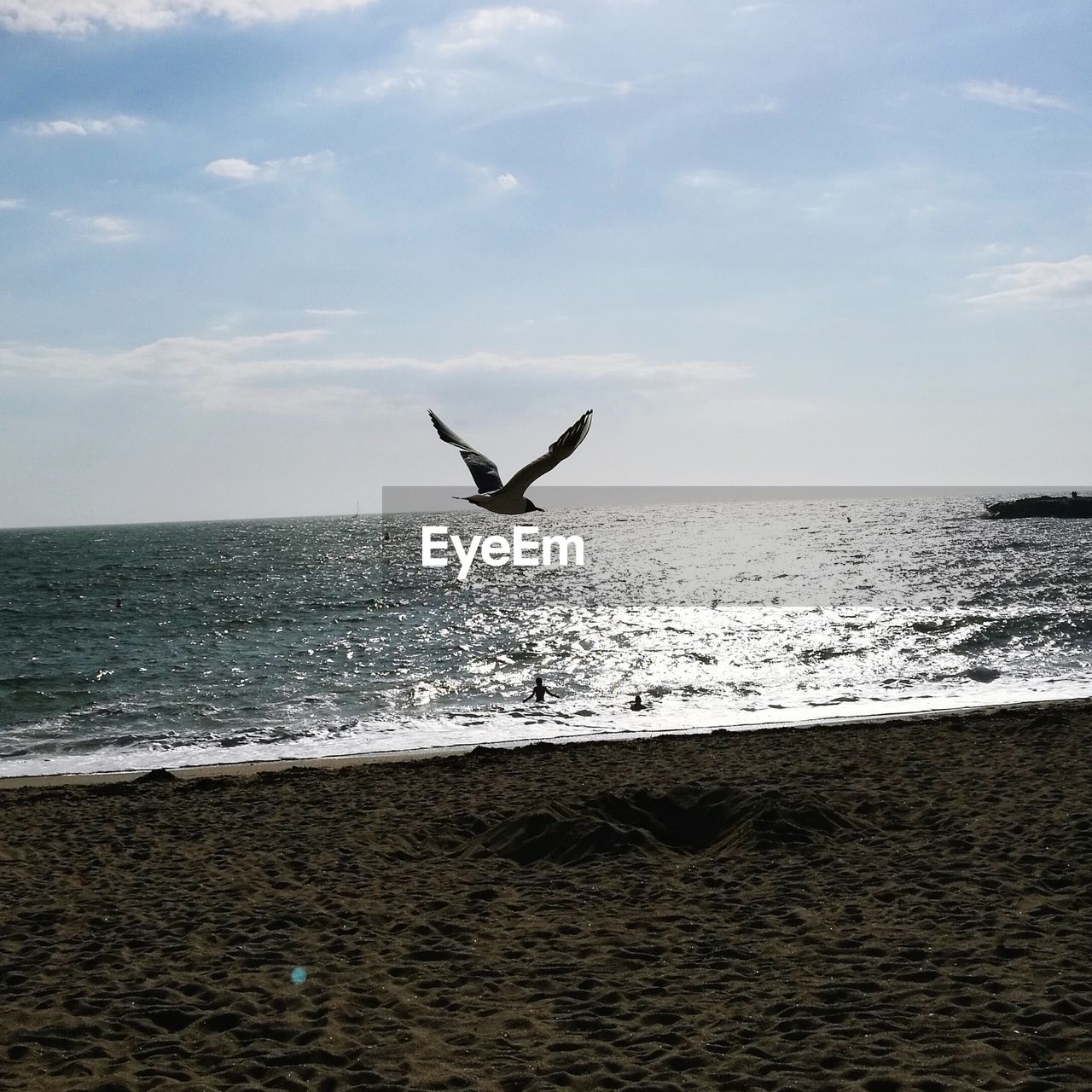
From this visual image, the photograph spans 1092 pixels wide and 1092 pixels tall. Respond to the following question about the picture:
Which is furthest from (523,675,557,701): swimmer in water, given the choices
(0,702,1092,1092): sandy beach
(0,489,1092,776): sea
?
(0,702,1092,1092): sandy beach

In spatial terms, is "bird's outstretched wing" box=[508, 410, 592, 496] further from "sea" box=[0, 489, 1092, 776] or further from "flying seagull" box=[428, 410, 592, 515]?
"sea" box=[0, 489, 1092, 776]

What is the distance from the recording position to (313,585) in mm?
66688

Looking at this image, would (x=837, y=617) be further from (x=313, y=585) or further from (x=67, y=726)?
(x=313, y=585)

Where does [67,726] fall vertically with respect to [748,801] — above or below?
below

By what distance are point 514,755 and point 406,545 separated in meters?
110

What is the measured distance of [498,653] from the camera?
33.8 m

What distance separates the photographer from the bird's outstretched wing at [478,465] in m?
7.46

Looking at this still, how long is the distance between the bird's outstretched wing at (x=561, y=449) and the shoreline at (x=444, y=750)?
11.4 meters

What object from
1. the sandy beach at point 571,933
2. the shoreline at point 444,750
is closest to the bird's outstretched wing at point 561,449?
the sandy beach at point 571,933

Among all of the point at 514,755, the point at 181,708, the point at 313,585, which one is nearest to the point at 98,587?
the point at 313,585

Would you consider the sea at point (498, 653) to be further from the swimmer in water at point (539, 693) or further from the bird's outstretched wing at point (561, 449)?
the bird's outstretched wing at point (561, 449)

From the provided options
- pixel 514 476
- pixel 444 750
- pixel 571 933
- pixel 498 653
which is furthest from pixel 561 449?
pixel 498 653

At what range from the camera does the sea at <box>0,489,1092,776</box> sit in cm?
2203

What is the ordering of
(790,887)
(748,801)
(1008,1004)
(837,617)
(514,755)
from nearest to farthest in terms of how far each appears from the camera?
(1008,1004) → (790,887) → (748,801) → (514,755) → (837,617)
